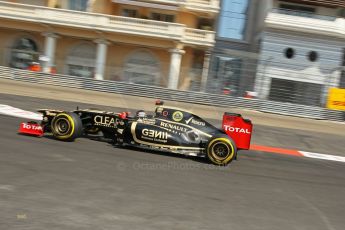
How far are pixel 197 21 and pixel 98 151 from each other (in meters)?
24.1

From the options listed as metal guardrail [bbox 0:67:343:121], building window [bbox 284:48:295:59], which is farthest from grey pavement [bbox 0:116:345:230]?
building window [bbox 284:48:295:59]

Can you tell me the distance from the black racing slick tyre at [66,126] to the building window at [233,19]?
82.7 feet

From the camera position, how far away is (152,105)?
20953mm

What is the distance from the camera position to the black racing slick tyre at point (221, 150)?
945 cm

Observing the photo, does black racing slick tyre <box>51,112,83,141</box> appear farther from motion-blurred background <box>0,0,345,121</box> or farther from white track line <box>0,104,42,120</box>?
motion-blurred background <box>0,0,345,121</box>

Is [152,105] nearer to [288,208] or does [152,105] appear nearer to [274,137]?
[274,137]

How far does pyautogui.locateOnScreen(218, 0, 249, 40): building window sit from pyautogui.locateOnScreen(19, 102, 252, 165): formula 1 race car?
24.6 meters

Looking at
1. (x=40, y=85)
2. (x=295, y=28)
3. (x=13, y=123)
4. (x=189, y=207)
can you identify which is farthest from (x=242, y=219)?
(x=295, y=28)

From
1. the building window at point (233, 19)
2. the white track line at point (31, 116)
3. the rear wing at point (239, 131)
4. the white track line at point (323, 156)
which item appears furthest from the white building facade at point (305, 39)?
the rear wing at point (239, 131)

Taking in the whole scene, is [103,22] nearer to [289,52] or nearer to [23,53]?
[23,53]

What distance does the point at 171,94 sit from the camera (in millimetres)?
24000

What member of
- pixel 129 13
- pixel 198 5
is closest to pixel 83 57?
pixel 129 13

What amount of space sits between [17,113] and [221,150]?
25.3 ft

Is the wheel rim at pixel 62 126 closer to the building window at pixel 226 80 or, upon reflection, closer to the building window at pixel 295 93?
the building window at pixel 226 80
